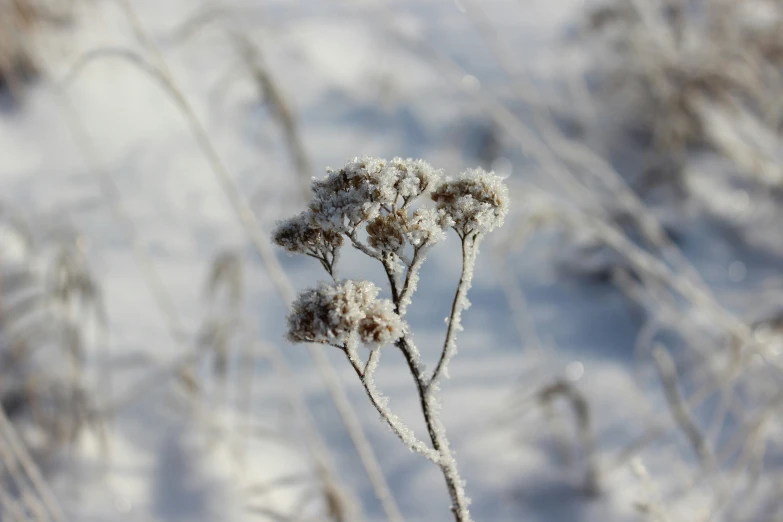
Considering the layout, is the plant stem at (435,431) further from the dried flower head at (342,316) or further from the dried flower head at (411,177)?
the dried flower head at (411,177)

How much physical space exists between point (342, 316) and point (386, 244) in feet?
0.34

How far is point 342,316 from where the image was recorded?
556 millimetres

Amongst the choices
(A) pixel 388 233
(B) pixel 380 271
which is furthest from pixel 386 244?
(B) pixel 380 271

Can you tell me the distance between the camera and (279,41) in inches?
121

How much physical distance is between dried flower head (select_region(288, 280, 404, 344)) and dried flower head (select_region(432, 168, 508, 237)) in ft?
0.42

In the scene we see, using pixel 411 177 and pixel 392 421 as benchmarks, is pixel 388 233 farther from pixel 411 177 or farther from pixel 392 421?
pixel 392 421

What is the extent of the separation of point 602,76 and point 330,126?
1.42m

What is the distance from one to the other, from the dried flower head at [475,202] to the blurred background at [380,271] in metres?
0.61

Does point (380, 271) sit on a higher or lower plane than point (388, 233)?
higher

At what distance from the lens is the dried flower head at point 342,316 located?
55 centimetres

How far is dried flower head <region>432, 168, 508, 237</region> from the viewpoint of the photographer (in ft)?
2.06

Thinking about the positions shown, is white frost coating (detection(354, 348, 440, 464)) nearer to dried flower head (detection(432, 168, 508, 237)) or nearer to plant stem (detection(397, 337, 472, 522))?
plant stem (detection(397, 337, 472, 522))

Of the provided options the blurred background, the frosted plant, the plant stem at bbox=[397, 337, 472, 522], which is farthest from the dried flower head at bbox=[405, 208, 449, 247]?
the blurred background

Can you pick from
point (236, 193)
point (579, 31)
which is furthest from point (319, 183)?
point (579, 31)
